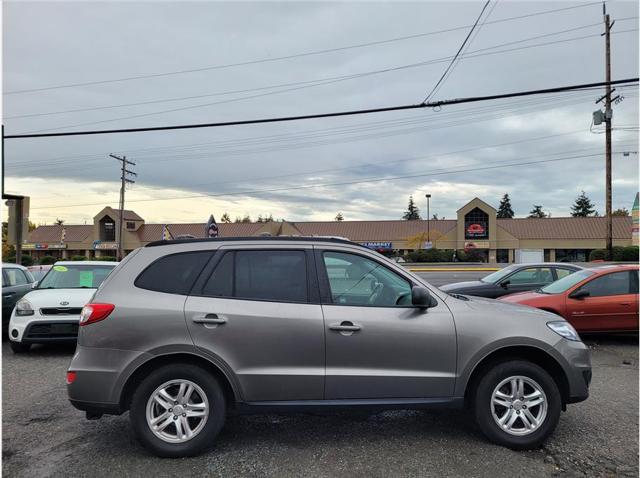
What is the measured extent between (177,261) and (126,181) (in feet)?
171

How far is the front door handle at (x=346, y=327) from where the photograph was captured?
13.4ft

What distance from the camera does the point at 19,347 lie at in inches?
320

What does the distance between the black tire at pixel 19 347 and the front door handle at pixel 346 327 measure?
20.8ft

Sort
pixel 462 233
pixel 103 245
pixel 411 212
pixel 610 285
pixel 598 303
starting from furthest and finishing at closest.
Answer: pixel 411 212
pixel 103 245
pixel 462 233
pixel 610 285
pixel 598 303

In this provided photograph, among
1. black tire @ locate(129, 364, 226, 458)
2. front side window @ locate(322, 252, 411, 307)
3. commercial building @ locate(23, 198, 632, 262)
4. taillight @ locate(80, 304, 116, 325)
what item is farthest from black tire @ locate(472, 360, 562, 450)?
commercial building @ locate(23, 198, 632, 262)

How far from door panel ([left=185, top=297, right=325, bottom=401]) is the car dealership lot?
553mm

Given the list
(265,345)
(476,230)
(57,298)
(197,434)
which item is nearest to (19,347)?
(57,298)

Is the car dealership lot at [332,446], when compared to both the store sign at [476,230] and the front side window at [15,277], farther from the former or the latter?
the store sign at [476,230]

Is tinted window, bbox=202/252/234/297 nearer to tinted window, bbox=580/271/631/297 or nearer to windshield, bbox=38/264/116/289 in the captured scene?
windshield, bbox=38/264/116/289

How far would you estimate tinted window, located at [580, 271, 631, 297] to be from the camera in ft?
27.9

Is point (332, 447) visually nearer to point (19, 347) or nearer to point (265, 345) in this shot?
point (265, 345)

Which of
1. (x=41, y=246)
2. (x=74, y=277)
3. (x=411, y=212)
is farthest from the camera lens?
(x=411, y=212)

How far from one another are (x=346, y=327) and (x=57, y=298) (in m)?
6.08

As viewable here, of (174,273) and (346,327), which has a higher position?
(174,273)
